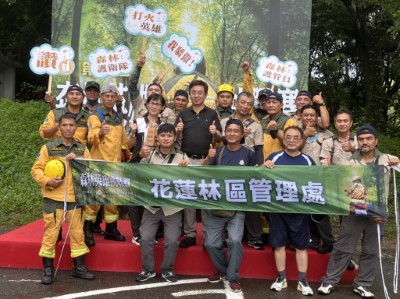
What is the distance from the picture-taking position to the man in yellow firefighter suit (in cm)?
516

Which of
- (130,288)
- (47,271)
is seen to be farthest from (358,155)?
(47,271)

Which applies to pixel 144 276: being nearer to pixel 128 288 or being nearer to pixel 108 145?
pixel 128 288

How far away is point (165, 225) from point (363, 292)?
7.23ft

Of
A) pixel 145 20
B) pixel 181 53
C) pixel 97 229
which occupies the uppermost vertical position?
pixel 145 20

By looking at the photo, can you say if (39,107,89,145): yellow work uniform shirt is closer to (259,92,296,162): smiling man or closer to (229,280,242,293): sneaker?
(259,92,296,162): smiling man

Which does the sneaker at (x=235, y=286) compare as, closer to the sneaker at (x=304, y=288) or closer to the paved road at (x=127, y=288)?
the paved road at (x=127, y=288)

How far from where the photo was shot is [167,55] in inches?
335

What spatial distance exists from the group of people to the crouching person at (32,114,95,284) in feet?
0.04

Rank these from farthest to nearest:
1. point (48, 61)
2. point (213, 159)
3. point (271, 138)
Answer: point (48, 61)
point (271, 138)
point (213, 159)

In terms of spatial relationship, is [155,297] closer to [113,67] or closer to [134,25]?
[113,67]

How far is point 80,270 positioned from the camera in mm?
4785

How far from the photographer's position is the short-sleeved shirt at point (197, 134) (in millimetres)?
5008

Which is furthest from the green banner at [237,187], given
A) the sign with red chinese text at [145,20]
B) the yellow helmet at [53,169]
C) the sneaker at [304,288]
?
the sign with red chinese text at [145,20]

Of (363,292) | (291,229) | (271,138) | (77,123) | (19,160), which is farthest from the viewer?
(19,160)
